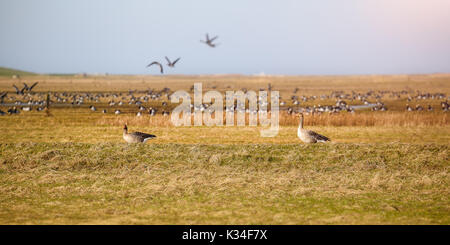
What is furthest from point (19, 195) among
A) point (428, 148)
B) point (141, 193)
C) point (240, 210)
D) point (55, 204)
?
point (428, 148)

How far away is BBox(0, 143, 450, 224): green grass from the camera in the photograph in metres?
11.0

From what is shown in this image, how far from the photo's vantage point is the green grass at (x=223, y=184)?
432 inches

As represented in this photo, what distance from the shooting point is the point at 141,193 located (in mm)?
13156

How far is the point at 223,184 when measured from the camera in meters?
14.2

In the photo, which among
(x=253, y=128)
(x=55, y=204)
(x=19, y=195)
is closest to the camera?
(x=55, y=204)

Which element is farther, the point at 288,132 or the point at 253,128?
the point at 253,128

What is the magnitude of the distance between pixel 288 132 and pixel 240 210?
15.5 meters

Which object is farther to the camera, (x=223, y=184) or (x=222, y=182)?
(x=222, y=182)

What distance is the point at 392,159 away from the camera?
59.0ft

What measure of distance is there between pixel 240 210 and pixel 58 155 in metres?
9.29
